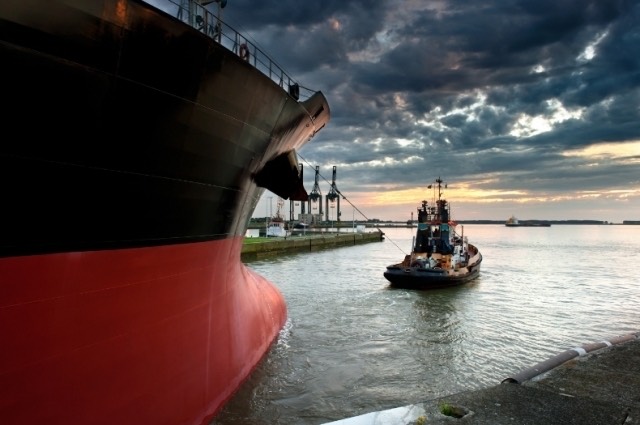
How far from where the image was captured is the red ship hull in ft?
10.9

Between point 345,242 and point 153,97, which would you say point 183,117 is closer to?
point 153,97

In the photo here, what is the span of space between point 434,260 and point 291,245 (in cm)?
2336

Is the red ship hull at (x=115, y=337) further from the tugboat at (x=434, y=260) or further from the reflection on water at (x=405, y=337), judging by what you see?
the tugboat at (x=434, y=260)

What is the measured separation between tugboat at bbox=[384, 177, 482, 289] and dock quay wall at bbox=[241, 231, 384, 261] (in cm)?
1442

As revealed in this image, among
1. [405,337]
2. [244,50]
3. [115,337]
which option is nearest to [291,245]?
[405,337]

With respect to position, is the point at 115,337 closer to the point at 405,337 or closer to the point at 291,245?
the point at 405,337

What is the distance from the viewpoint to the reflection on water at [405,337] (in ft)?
24.5

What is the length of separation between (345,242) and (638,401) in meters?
54.0

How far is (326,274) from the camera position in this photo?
26469 mm

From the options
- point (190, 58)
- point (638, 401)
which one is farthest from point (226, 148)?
point (638, 401)

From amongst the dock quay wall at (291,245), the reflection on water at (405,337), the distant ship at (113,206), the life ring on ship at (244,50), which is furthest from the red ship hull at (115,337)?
the dock quay wall at (291,245)

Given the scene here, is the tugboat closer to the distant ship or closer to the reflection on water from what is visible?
the reflection on water

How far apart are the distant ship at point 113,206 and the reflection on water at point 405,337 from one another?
2125mm

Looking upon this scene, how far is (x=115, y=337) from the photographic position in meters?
4.00
